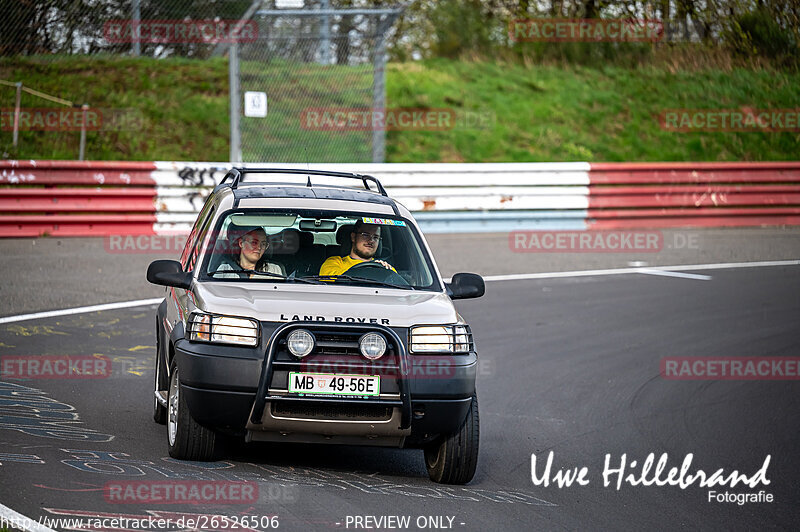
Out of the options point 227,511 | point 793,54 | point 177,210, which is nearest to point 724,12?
point 793,54

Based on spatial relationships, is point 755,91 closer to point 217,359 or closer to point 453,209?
point 453,209

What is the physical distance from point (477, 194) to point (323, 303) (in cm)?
1418

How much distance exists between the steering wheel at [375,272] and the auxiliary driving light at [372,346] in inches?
39.0

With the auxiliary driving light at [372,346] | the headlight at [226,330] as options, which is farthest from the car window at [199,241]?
the auxiliary driving light at [372,346]

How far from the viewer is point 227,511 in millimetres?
5398

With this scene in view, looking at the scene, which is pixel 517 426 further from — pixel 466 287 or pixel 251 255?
pixel 251 255

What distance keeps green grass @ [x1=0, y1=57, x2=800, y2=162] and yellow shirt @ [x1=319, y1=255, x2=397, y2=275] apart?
14.0 meters

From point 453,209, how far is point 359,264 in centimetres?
1305

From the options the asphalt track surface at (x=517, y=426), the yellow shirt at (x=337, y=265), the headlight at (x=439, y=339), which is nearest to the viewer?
the asphalt track surface at (x=517, y=426)

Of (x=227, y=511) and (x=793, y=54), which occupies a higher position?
Answer: (x=793, y=54)

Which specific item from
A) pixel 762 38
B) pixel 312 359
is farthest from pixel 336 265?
pixel 762 38

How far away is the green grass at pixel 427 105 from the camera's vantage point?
2167cm

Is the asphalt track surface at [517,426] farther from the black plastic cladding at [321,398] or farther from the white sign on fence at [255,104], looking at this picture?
the white sign on fence at [255,104]

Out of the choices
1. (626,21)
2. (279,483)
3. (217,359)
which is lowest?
(279,483)
